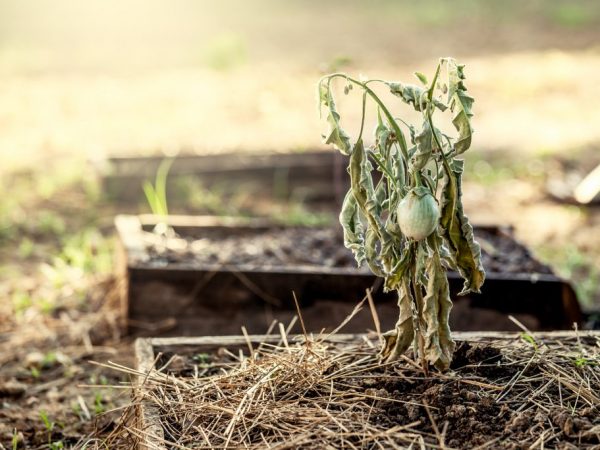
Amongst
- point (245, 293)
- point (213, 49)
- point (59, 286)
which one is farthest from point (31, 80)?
point (245, 293)

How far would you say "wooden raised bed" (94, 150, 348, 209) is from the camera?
560 cm

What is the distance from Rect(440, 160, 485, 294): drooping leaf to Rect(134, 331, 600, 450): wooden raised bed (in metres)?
0.26

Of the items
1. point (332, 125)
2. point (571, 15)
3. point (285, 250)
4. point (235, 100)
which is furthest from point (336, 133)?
→ point (571, 15)

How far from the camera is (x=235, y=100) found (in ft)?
Result: 28.7

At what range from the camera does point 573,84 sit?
945 centimetres

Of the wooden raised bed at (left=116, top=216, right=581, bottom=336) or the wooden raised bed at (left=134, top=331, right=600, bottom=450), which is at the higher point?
the wooden raised bed at (left=134, top=331, right=600, bottom=450)

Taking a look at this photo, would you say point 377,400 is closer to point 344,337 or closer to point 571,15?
point 344,337

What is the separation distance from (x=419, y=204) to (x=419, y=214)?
2cm

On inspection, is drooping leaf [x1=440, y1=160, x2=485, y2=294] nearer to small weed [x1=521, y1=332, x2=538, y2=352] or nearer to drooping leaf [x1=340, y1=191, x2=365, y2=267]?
drooping leaf [x1=340, y1=191, x2=365, y2=267]

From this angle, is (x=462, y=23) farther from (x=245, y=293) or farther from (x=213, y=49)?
(x=245, y=293)

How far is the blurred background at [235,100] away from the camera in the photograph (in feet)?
16.0

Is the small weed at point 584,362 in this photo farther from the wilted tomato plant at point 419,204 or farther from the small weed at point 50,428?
the small weed at point 50,428

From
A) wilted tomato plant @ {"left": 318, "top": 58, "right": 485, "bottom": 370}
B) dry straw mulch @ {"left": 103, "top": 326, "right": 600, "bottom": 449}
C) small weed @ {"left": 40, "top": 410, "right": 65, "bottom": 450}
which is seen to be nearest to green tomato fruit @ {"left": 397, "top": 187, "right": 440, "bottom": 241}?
wilted tomato plant @ {"left": 318, "top": 58, "right": 485, "bottom": 370}

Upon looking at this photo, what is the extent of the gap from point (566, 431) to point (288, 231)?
8.12 ft
